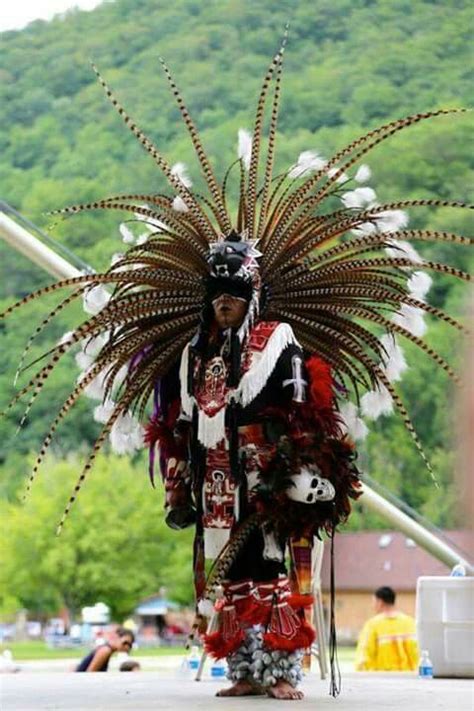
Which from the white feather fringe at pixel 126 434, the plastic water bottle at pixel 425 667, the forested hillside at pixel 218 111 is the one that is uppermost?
the forested hillside at pixel 218 111

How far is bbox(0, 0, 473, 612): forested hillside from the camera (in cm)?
5028

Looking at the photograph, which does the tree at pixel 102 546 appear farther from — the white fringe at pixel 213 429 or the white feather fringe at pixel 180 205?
the white fringe at pixel 213 429

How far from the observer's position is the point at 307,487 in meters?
5.48

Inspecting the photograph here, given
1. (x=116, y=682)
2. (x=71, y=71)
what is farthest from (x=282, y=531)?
(x=71, y=71)

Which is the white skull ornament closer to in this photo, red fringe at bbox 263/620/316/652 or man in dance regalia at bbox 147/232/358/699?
man in dance regalia at bbox 147/232/358/699

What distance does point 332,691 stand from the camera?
579cm

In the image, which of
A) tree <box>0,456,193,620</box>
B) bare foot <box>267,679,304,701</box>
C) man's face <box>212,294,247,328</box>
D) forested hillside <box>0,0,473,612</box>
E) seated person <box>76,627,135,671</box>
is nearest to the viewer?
bare foot <box>267,679,304,701</box>

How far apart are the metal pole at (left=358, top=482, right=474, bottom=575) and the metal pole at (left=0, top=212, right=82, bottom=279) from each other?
165 cm

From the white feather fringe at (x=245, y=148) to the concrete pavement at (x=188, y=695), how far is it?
1.78 meters

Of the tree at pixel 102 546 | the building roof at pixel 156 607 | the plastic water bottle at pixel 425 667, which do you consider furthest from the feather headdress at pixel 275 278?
the building roof at pixel 156 607

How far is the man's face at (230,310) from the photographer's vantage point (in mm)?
5574

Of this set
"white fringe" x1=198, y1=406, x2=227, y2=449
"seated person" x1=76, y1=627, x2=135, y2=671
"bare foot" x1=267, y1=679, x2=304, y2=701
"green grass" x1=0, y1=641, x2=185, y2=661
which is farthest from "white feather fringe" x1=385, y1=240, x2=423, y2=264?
"green grass" x1=0, y1=641, x2=185, y2=661

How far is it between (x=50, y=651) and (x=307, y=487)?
54819mm

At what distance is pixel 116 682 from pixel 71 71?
182ft
